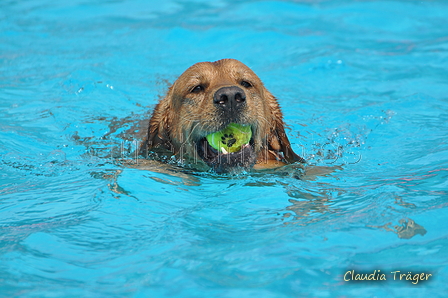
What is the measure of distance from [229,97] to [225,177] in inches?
31.3

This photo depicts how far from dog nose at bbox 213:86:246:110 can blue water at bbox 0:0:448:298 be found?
707 mm

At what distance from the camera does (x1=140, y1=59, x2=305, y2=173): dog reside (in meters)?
5.17

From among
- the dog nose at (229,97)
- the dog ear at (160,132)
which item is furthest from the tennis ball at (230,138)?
the dog ear at (160,132)

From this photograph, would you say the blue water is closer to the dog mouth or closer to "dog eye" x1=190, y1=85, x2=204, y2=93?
the dog mouth

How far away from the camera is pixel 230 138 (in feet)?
17.5

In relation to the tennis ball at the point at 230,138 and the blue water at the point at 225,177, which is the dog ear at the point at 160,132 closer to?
the blue water at the point at 225,177

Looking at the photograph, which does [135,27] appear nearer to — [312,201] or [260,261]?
[312,201]

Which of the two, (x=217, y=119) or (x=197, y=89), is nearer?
(x=217, y=119)

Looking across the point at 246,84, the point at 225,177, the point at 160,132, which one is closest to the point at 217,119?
the point at 225,177

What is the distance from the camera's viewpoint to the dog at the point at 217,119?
517 cm

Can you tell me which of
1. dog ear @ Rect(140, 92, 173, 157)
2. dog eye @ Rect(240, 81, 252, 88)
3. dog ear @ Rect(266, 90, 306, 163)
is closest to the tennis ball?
dog eye @ Rect(240, 81, 252, 88)

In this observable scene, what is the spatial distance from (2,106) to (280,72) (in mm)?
4502

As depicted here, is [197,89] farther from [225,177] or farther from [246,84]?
[225,177]

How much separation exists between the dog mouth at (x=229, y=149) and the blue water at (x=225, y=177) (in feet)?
0.65
